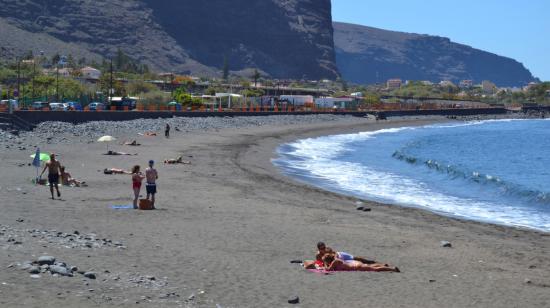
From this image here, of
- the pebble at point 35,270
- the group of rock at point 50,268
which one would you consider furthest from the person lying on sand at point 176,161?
the pebble at point 35,270

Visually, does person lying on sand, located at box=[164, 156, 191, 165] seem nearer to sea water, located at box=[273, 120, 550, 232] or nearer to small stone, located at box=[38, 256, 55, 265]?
sea water, located at box=[273, 120, 550, 232]

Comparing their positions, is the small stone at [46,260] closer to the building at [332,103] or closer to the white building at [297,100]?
the white building at [297,100]

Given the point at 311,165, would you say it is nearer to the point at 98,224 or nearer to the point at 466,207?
the point at 466,207

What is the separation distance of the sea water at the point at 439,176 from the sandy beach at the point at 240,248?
8.12 ft

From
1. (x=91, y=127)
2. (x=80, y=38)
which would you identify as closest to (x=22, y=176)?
(x=91, y=127)

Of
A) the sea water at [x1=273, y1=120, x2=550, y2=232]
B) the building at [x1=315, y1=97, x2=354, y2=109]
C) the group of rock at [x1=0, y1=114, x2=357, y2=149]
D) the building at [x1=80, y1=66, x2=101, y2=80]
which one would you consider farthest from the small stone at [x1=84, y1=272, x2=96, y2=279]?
the building at [x1=80, y1=66, x2=101, y2=80]

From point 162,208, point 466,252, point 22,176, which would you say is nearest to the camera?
point 466,252

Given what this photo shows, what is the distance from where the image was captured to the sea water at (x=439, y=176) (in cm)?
2539

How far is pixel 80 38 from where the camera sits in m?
190

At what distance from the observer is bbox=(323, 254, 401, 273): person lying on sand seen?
13570 mm

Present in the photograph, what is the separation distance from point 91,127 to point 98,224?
35.6m

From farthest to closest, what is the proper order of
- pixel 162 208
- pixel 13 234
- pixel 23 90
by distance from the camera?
pixel 23 90
pixel 162 208
pixel 13 234

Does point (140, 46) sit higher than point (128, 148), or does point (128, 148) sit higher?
point (140, 46)

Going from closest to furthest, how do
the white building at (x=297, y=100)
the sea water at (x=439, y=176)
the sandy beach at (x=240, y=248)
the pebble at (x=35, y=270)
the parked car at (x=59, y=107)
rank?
the pebble at (x=35, y=270) → the sandy beach at (x=240, y=248) → the sea water at (x=439, y=176) → the parked car at (x=59, y=107) → the white building at (x=297, y=100)
